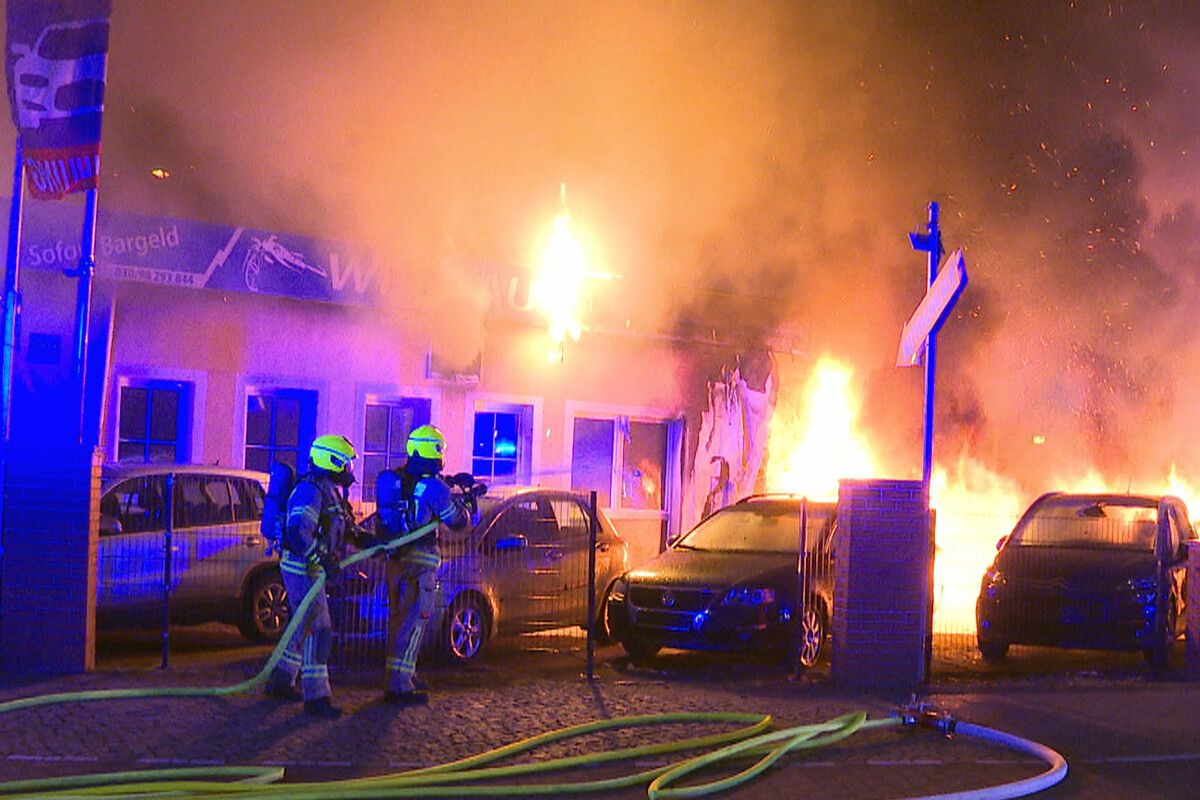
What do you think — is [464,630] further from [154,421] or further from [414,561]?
[154,421]

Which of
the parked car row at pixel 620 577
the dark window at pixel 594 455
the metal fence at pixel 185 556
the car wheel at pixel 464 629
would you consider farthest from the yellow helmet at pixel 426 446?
the dark window at pixel 594 455

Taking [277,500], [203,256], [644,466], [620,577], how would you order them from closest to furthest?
1. [277,500]
2. [620,577]
3. [203,256]
4. [644,466]

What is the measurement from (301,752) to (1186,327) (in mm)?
21210

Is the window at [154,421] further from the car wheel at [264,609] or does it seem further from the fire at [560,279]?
the fire at [560,279]

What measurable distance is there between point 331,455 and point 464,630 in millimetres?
2660

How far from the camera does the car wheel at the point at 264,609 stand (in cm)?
1066

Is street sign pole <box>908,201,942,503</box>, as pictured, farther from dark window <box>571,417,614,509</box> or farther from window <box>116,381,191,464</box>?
window <box>116,381,191,464</box>

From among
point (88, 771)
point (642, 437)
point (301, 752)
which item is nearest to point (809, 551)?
point (301, 752)

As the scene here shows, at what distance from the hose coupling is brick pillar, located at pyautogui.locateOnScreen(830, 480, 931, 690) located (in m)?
1.43

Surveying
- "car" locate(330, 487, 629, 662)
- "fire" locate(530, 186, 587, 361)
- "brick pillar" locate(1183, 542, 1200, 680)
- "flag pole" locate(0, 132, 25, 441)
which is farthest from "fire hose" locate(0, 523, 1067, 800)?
"fire" locate(530, 186, 587, 361)

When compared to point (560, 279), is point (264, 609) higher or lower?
lower

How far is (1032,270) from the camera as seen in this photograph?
23031 millimetres

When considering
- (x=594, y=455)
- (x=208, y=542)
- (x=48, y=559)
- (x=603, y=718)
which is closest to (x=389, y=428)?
(x=594, y=455)

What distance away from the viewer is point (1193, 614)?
10594 mm
